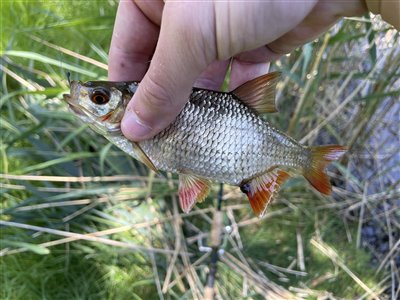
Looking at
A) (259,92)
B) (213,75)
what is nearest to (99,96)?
(259,92)

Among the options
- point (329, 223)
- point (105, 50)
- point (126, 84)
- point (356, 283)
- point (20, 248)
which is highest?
point (105, 50)

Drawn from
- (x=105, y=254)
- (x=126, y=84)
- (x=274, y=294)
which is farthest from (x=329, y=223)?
(x=126, y=84)

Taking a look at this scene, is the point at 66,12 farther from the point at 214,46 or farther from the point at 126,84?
the point at 214,46

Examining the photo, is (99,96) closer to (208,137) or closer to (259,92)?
(208,137)

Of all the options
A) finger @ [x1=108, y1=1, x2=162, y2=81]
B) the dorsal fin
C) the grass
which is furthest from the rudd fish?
the grass

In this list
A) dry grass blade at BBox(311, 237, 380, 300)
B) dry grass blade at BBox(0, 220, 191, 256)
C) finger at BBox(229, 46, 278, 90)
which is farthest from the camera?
dry grass blade at BBox(311, 237, 380, 300)

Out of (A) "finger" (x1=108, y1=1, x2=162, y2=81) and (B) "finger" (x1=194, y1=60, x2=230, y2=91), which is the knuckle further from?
(B) "finger" (x1=194, y1=60, x2=230, y2=91)

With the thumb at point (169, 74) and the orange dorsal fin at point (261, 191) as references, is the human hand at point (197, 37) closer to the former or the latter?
the thumb at point (169, 74)
